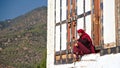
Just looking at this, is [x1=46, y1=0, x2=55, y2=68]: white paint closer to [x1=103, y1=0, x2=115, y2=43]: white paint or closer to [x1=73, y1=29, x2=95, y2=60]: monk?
[x1=73, y1=29, x2=95, y2=60]: monk

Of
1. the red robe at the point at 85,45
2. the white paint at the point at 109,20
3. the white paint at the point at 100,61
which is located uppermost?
the white paint at the point at 109,20

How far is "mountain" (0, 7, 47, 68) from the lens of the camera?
83.9m

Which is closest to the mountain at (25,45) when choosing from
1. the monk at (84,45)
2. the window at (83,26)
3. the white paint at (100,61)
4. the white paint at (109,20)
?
the window at (83,26)

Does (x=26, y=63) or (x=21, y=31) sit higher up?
(x=21, y=31)

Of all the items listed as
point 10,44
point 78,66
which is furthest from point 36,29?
point 78,66

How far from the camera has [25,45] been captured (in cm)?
9200

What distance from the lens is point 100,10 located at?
501 inches

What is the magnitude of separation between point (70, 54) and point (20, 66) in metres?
66.5

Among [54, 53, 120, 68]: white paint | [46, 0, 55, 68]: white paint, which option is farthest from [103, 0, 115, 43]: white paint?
[46, 0, 55, 68]: white paint

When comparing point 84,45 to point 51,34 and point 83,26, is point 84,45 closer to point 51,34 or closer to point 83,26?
point 83,26

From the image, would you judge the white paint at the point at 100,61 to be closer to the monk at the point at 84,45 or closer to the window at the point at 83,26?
the window at the point at 83,26

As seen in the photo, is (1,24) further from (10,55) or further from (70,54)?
(70,54)

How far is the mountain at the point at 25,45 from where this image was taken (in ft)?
275

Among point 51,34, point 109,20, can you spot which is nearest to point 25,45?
point 51,34
